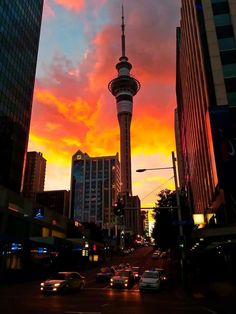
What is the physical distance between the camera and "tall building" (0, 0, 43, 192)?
84188 mm

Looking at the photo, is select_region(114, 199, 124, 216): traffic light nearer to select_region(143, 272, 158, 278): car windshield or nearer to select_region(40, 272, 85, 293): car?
select_region(40, 272, 85, 293): car

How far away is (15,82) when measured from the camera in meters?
89.8

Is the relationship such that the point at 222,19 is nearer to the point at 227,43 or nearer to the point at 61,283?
the point at 227,43

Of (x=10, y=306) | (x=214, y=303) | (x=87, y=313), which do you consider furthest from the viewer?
(x=214, y=303)

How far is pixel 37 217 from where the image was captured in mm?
58500

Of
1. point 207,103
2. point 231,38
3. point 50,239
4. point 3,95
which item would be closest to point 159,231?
point 50,239

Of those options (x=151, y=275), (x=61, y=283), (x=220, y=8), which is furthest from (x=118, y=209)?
(x=220, y=8)

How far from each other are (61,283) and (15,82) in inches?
2967

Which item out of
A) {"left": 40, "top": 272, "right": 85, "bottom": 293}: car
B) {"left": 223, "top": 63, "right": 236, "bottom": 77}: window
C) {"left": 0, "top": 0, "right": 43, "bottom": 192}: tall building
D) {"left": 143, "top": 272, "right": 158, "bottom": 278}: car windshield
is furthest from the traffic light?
{"left": 0, "top": 0, "right": 43, "bottom": 192}: tall building

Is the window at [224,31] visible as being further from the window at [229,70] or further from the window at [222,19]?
the window at [229,70]

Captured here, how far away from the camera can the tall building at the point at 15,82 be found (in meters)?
84.2

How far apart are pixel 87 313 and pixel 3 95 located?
76.3 m

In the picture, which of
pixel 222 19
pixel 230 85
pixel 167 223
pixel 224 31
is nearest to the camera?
pixel 230 85

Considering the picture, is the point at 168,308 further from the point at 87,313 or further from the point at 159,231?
the point at 159,231
